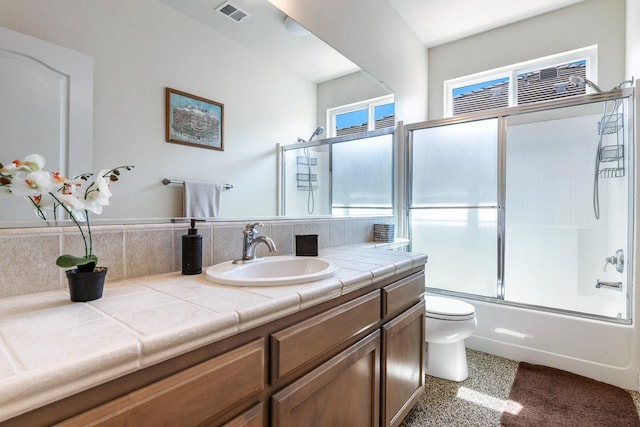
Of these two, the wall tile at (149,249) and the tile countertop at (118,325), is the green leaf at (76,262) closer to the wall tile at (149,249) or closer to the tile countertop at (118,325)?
the tile countertop at (118,325)

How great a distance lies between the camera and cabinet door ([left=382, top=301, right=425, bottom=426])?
1.26m

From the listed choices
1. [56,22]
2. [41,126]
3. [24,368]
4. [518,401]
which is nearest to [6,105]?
[41,126]

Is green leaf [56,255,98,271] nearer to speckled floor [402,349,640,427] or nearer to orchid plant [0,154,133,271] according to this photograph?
orchid plant [0,154,133,271]

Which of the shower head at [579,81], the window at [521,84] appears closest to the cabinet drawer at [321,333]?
the shower head at [579,81]

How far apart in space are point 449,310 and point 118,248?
175cm

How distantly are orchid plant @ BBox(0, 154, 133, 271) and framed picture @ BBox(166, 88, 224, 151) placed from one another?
29 centimetres

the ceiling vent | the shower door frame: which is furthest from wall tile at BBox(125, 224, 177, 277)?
the shower door frame

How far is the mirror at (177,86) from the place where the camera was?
936 millimetres

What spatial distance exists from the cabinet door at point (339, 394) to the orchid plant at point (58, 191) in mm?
622

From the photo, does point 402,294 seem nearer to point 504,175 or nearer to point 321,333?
point 321,333

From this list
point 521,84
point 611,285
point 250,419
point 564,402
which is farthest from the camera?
point 521,84

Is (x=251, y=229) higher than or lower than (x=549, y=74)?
lower

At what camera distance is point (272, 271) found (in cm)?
130

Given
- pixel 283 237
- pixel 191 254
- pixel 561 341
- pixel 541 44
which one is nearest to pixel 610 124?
pixel 541 44
